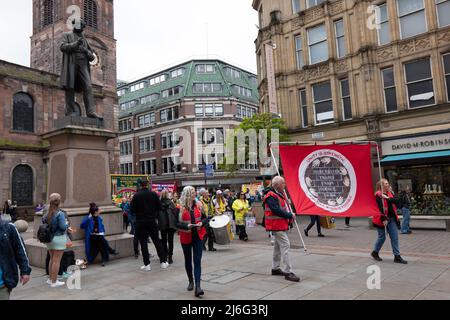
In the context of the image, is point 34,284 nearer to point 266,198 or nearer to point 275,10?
point 266,198

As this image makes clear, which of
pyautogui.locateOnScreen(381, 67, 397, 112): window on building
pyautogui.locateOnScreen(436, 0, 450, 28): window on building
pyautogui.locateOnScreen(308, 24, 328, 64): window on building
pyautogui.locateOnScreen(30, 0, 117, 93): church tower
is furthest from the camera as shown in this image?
pyautogui.locateOnScreen(30, 0, 117, 93): church tower

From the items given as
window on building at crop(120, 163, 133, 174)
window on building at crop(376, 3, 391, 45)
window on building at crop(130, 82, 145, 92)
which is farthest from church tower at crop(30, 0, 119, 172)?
window on building at crop(376, 3, 391, 45)

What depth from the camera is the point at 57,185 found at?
30.8 feet

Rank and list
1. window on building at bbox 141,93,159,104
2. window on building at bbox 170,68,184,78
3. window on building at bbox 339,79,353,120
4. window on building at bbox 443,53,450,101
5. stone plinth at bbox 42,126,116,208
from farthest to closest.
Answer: window on building at bbox 141,93,159,104, window on building at bbox 170,68,184,78, window on building at bbox 339,79,353,120, window on building at bbox 443,53,450,101, stone plinth at bbox 42,126,116,208

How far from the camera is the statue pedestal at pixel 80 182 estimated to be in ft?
29.4

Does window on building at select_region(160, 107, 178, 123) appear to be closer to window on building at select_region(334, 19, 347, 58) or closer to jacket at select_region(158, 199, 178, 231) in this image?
window on building at select_region(334, 19, 347, 58)

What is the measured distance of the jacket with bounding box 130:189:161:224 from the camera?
842 cm

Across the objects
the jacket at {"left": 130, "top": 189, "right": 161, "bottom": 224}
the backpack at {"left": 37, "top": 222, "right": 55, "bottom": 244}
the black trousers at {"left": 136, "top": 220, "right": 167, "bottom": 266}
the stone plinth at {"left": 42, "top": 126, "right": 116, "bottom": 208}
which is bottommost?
the black trousers at {"left": 136, "top": 220, "right": 167, "bottom": 266}

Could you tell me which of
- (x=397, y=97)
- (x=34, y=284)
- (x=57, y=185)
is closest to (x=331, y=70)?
(x=397, y=97)

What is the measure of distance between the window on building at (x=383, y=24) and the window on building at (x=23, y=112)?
3027cm

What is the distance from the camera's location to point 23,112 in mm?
32844

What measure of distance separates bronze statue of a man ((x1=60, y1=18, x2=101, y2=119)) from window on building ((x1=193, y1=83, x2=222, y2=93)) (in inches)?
1866

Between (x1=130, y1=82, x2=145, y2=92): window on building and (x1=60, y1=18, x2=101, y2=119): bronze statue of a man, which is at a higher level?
(x1=130, y1=82, x2=145, y2=92): window on building

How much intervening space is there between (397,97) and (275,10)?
36.6 ft
